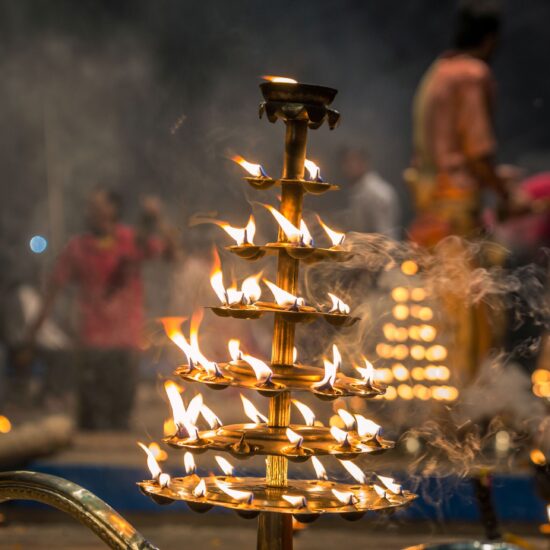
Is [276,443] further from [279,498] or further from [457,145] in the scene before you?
[457,145]

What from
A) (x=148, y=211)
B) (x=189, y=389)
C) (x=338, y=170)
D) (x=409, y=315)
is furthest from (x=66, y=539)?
(x=338, y=170)

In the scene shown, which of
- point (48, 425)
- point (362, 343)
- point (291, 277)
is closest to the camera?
point (291, 277)

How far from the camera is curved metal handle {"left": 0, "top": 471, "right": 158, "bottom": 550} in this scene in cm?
183

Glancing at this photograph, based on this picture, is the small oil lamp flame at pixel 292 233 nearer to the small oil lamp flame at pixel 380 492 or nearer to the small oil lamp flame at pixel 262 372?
the small oil lamp flame at pixel 262 372

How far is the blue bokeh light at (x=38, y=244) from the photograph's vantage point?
720 cm

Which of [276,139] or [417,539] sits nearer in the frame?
[417,539]

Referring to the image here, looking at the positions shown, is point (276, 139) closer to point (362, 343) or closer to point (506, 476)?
point (362, 343)

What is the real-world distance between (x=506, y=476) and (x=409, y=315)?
94 cm

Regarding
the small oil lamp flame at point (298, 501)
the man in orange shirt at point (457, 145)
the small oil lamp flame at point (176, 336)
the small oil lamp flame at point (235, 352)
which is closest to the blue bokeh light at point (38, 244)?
the man in orange shirt at point (457, 145)

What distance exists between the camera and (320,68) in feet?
23.6

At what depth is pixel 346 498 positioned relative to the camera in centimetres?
188

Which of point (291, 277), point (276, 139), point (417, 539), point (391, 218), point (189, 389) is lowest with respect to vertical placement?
point (417, 539)

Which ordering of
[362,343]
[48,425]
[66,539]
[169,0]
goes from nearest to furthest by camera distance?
[66,539] < [362,343] < [48,425] < [169,0]

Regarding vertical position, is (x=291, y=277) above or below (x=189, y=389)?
below
